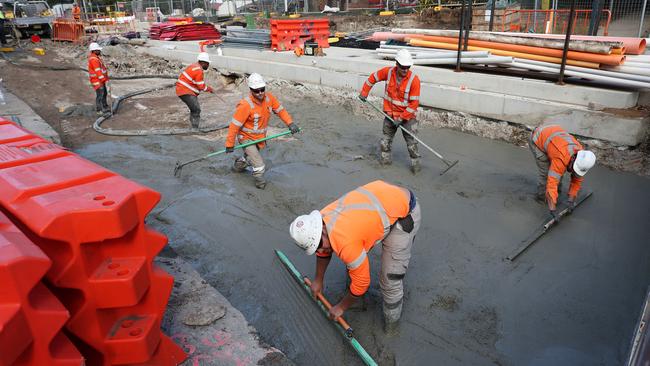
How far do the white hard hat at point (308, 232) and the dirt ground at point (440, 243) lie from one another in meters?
1.02

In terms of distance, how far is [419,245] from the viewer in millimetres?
4848

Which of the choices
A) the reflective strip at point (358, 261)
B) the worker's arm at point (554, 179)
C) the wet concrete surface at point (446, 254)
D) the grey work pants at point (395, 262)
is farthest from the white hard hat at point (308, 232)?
the worker's arm at point (554, 179)

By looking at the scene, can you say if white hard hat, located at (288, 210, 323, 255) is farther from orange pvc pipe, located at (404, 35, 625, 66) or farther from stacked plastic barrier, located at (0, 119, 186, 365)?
orange pvc pipe, located at (404, 35, 625, 66)

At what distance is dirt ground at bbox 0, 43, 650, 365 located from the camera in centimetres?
357

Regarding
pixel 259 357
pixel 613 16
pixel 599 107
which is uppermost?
pixel 613 16

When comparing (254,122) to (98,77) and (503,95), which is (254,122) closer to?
(503,95)

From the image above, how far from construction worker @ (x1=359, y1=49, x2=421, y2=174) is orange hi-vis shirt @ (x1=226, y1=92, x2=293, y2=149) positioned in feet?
5.17

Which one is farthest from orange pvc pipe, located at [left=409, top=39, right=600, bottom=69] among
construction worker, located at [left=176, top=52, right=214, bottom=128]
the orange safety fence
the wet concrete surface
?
the orange safety fence

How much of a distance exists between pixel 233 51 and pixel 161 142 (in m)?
6.48

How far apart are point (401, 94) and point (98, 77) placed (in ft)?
23.1

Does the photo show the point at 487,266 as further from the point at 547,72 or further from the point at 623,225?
the point at 547,72

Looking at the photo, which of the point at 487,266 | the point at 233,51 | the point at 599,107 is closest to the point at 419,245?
the point at 487,266

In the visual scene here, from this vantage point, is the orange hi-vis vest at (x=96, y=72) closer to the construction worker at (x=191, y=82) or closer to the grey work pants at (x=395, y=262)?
the construction worker at (x=191, y=82)

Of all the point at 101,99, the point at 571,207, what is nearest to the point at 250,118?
the point at 571,207
